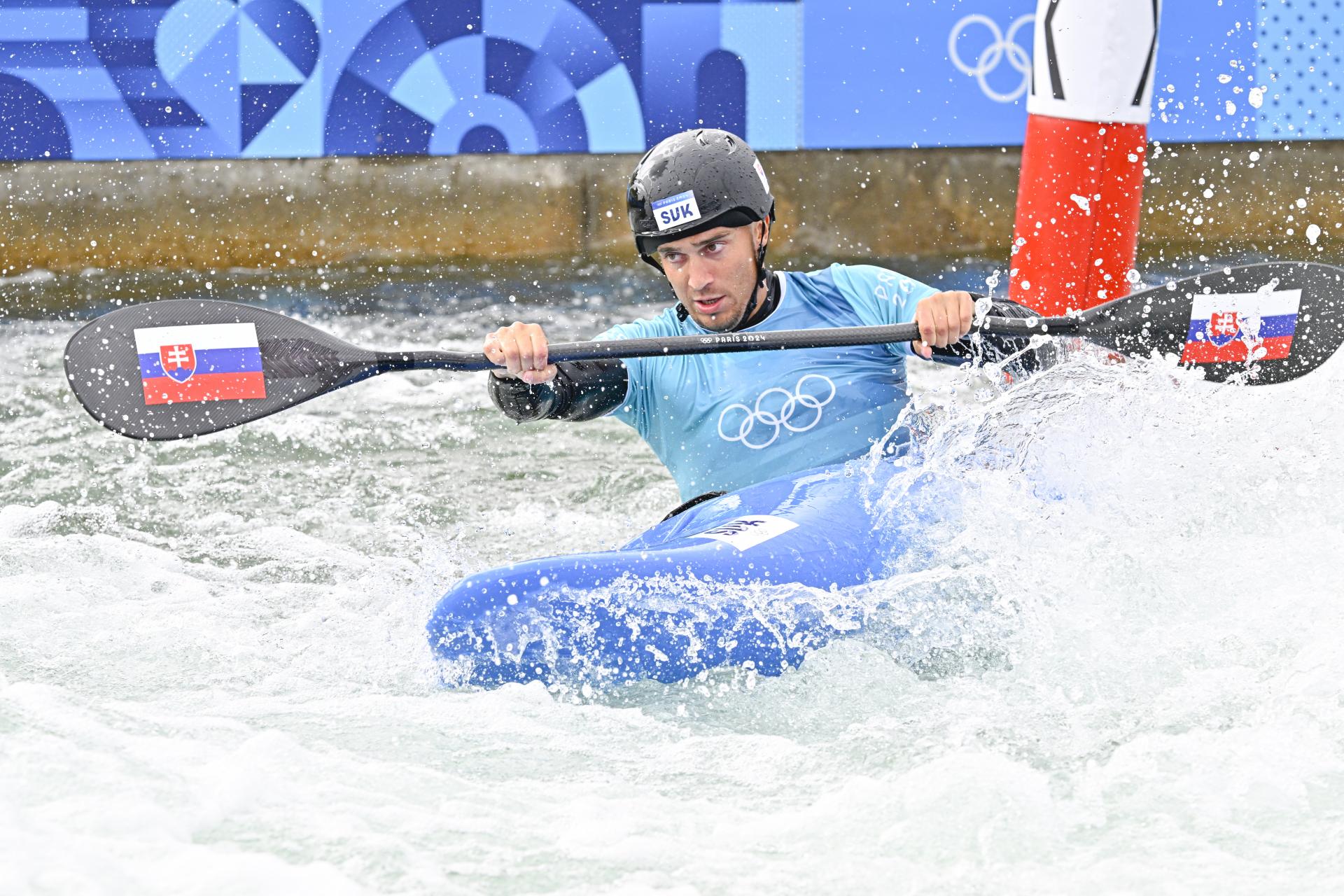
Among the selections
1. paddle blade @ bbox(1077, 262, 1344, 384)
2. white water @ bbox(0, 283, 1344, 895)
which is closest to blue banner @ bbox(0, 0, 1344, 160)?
white water @ bbox(0, 283, 1344, 895)

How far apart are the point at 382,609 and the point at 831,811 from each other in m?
1.52

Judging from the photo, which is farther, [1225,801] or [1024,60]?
[1024,60]

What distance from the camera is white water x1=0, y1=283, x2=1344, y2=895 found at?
7.25 feet

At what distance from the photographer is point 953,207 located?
8.20 m

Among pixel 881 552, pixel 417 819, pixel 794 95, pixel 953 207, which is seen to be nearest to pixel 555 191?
pixel 794 95

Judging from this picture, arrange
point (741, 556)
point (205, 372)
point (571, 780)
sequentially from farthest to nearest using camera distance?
point (205, 372)
point (741, 556)
point (571, 780)

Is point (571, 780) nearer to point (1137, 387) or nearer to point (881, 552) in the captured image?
point (881, 552)

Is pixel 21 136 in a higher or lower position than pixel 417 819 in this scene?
higher

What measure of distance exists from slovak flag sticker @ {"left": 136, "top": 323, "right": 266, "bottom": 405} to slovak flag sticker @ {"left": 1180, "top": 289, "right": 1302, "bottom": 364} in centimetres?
217

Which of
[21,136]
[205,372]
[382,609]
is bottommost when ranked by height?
[382,609]

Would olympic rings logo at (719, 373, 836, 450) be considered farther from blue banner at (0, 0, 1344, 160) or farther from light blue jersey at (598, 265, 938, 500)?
blue banner at (0, 0, 1344, 160)

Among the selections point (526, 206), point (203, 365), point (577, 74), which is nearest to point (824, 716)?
point (203, 365)

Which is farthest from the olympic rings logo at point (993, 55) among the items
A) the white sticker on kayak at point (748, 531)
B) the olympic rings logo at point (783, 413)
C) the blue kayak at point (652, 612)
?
the blue kayak at point (652, 612)

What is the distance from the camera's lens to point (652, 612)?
2.67 meters
